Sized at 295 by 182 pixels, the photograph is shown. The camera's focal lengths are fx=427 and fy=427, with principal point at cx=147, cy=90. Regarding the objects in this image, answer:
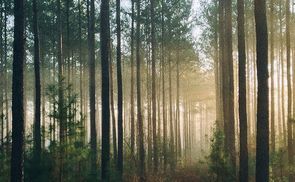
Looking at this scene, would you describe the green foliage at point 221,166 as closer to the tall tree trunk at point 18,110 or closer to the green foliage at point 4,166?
the tall tree trunk at point 18,110

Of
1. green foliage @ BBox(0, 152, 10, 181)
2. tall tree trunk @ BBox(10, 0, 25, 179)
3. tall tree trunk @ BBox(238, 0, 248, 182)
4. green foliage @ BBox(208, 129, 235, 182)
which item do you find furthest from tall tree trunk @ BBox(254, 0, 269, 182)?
green foliage @ BBox(0, 152, 10, 181)

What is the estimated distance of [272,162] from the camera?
15352 mm

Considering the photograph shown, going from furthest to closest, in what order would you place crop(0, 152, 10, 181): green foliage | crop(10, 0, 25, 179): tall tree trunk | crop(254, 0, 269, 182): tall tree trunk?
crop(0, 152, 10, 181): green foliage → crop(10, 0, 25, 179): tall tree trunk → crop(254, 0, 269, 182): tall tree trunk

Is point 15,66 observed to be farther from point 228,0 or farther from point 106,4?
point 228,0

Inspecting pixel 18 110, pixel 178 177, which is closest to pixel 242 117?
pixel 18 110

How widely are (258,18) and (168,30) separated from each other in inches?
829

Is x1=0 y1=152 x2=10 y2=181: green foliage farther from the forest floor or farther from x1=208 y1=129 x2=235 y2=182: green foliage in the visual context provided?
x1=208 y1=129 x2=235 y2=182: green foliage

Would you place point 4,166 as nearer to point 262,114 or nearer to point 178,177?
point 262,114

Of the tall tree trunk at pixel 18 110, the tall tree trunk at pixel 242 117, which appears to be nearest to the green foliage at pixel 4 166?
the tall tree trunk at pixel 18 110

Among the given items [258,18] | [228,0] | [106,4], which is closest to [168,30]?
[228,0]

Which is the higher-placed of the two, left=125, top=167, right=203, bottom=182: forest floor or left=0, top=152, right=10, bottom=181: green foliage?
left=0, top=152, right=10, bottom=181: green foliage

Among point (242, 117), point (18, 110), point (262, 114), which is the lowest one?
point (242, 117)

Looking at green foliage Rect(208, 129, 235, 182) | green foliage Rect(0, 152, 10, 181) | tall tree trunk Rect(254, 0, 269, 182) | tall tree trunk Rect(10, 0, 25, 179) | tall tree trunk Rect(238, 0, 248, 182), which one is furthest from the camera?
green foliage Rect(208, 129, 235, 182)

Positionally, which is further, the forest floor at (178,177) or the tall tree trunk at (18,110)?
the forest floor at (178,177)
